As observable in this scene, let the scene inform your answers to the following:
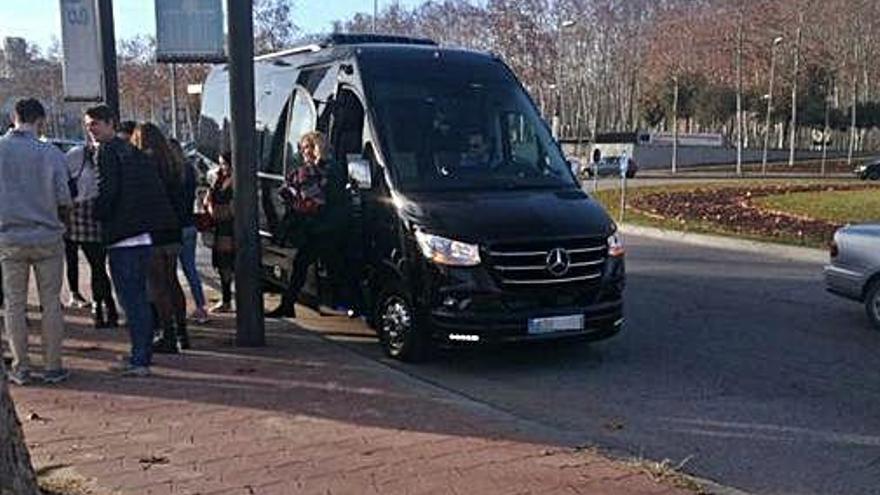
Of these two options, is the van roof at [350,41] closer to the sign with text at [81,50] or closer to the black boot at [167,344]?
the sign with text at [81,50]

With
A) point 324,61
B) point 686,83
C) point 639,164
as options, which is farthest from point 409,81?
point 686,83

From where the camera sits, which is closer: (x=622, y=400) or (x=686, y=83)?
(x=622, y=400)

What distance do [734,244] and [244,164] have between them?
1082 centimetres

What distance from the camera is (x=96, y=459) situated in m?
5.48

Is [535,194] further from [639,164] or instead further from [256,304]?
[639,164]

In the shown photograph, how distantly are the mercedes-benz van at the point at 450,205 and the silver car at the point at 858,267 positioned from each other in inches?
116

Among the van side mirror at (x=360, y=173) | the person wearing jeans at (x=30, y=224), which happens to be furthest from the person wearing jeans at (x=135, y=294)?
the van side mirror at (x=360, y=173)

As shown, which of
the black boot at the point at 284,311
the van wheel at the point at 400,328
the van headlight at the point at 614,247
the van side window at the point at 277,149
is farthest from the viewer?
the van side window at the point at 277,149

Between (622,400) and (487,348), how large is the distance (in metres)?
1.25

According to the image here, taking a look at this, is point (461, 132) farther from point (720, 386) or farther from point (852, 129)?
point (852, 129)

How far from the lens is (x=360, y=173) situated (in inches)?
335

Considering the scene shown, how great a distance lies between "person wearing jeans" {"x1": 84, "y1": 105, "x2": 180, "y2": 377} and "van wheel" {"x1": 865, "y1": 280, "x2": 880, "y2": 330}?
654cm

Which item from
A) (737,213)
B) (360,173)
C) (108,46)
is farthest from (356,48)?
(737,213)

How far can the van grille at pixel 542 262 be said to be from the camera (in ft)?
25.2
